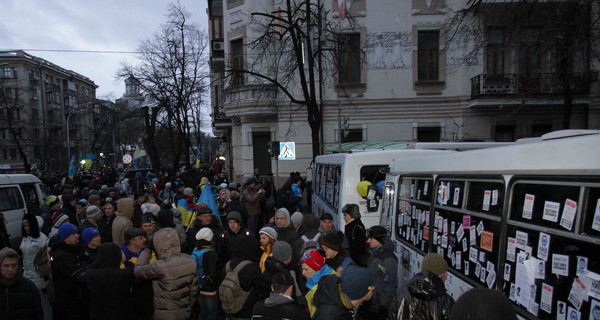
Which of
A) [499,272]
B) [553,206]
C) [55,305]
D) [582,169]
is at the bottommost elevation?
[55,305]

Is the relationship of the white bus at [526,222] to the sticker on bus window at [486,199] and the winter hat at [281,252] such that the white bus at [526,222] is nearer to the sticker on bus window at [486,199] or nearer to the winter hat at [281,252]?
the sticker on bus window at [486,199]

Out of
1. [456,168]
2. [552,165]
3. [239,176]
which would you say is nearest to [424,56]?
[239,176]

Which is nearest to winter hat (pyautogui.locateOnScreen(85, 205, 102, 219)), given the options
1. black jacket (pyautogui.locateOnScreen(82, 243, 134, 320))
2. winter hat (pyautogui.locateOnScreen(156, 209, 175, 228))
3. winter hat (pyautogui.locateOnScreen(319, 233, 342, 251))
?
winter hat (pyautogui.locateOnScreen(156, 209, 175, 228))

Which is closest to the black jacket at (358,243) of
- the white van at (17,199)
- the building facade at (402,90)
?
the white van at (17,199)

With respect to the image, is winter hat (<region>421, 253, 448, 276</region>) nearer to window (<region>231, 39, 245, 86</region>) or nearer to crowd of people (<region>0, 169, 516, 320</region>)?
crowd of people (<region>0, 169, 516, 320</region>)

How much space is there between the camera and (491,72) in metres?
18.8

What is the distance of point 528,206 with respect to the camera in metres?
2.59

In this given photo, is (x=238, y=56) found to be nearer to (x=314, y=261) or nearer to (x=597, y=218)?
(x=314, y=261)

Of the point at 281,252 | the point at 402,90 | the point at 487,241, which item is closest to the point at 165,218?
the point at 281,252

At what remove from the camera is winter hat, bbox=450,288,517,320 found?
210cm

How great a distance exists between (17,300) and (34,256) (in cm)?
220

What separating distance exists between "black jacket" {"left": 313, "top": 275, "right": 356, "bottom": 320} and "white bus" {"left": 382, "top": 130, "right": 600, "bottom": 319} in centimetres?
111

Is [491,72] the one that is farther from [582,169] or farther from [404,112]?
[582,169]

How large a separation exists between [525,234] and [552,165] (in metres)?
0.53
